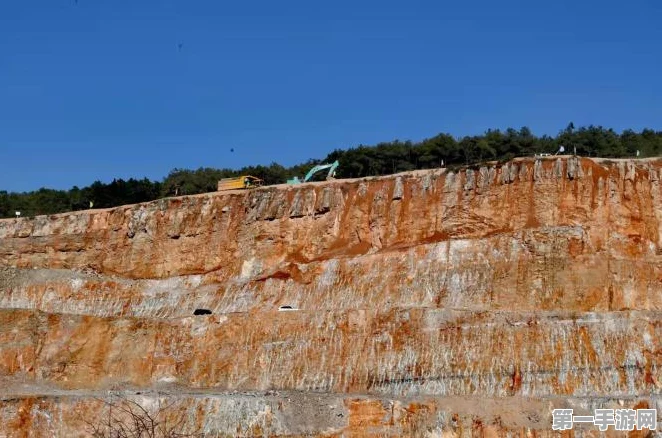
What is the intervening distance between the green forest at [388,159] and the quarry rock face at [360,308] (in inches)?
507

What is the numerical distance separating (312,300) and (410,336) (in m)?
11.0

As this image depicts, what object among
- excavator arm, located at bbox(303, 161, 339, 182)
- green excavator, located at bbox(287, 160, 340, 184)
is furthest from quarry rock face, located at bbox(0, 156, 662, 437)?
excavator arm, located at bbox(303, 161, 339, 182)

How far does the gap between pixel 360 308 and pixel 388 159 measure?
3481 centimetres

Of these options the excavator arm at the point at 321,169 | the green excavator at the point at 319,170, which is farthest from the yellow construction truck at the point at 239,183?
the excavator arm at the point at 321,169

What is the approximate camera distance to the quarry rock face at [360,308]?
45.1 meters

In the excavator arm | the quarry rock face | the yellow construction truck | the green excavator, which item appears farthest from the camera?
the excavator arm

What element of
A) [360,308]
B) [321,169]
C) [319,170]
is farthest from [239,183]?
[360,308]

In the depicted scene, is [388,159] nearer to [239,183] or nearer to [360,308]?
[239,183]

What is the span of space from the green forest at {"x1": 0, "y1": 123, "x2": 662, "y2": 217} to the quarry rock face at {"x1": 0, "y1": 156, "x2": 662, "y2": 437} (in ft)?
42.2

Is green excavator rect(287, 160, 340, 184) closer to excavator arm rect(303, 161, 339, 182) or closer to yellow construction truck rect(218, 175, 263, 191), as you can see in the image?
excavator arm rect(303, 161, 339, 182)

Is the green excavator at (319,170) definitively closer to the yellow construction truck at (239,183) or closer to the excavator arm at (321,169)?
the excavator arm at (321,169)

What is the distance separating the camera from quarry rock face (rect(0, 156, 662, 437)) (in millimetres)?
45094

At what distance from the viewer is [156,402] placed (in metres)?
46.8

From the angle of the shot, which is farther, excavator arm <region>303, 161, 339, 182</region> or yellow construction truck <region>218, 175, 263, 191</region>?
excavator arm <region>303, 161, 339, 182</region>
